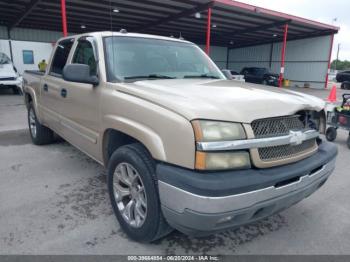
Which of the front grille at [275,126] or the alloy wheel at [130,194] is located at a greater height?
the front grille at [275,126]

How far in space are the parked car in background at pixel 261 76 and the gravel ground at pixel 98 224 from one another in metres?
19.8

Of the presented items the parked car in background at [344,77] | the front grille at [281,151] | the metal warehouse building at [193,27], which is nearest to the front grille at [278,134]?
the front grille at [281,151]

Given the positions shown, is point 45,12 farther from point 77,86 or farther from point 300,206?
point 300,206

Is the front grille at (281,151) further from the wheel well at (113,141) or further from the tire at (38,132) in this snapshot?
the tire at (38,132)

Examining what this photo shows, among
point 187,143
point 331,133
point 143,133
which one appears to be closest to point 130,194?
point 143,133

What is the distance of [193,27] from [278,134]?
22669mm

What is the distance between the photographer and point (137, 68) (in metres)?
3.05

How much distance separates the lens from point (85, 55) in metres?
3.44

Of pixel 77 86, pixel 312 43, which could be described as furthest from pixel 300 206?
pixel 312 43

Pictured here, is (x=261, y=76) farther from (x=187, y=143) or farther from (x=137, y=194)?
(x=187, y=143)

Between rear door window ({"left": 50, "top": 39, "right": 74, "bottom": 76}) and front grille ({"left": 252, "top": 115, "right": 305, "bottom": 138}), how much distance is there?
9.58 feet

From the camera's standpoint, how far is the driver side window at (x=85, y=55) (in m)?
3.19

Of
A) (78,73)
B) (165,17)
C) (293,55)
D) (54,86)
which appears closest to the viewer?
(78,73)

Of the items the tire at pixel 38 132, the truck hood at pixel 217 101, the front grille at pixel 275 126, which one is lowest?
the tire at pixel 38 132
